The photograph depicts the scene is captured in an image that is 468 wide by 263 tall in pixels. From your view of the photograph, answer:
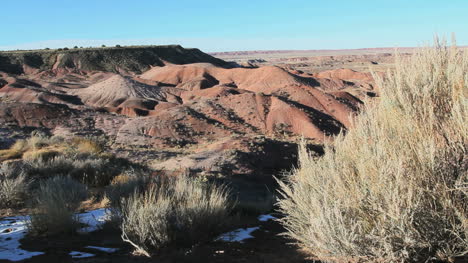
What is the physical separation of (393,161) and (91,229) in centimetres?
480

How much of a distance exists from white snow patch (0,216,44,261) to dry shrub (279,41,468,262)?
12.5 ft

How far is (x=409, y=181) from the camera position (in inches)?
179

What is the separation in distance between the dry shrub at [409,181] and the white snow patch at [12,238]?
12.5 ft

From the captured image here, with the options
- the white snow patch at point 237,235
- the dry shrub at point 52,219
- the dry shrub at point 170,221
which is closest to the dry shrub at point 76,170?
the dry shrub at point 52,219

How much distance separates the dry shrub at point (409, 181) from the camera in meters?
4.43

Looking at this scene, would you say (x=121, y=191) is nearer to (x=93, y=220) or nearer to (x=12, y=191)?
(x=93, y=220)

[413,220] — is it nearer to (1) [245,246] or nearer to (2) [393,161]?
(2) [393,161]

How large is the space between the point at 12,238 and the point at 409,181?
18.5ft

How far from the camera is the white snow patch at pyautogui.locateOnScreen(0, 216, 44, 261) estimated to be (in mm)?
5477

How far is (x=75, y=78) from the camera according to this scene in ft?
198

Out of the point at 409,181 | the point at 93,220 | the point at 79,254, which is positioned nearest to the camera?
the point at 409,181

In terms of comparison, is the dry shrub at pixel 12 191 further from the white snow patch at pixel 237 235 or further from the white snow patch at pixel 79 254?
the white snow patch at pixel 237 235

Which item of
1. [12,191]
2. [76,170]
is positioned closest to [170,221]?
[12,191]

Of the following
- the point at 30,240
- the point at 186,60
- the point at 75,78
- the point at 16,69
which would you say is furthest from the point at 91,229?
the point at 186,60
